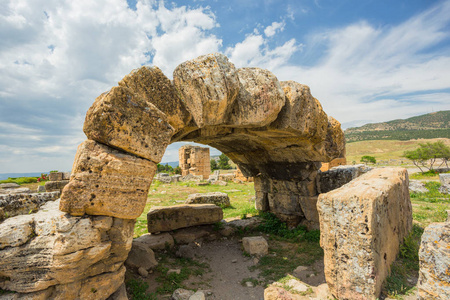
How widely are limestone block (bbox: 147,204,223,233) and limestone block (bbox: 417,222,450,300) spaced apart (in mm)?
5132

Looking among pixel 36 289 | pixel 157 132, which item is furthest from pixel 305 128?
pixel 36 289

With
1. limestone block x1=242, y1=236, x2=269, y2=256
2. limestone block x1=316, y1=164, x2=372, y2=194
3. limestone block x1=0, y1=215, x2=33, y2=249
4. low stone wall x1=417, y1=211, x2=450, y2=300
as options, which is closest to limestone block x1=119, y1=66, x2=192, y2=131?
limestone block x1=0, y1=215, x2=33, y2=249

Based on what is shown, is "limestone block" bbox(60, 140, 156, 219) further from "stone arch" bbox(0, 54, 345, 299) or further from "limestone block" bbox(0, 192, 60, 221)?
"limestone block" bbox(0, 192, 60, 221)

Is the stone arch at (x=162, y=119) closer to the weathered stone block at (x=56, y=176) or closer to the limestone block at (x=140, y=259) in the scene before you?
the limestone block at (x=140, y=259)

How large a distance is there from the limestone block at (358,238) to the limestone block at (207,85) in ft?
6.65

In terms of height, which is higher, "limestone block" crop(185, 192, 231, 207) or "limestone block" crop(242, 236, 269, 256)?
"limestone block" crop(185, 192, 231, 207)

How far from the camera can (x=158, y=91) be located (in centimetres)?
349

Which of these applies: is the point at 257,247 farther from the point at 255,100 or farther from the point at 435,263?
the point at 435,263

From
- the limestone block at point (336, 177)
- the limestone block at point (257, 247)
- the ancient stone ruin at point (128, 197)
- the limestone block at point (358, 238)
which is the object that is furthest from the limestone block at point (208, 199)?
the limestone block at point (358, 238)

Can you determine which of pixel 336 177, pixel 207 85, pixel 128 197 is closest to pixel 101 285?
pixel 128 197

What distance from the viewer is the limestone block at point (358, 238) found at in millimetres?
2736

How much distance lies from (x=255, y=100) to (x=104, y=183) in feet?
8.51

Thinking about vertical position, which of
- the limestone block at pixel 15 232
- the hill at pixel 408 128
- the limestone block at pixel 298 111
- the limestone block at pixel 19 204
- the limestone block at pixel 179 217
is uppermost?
the hill at pixel 408 128

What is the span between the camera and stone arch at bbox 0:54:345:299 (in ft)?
8.63
